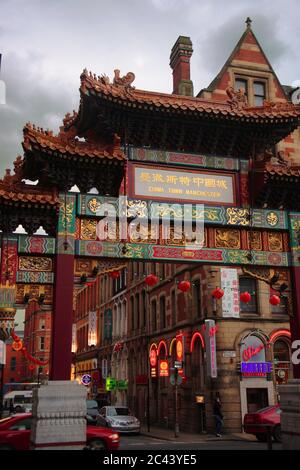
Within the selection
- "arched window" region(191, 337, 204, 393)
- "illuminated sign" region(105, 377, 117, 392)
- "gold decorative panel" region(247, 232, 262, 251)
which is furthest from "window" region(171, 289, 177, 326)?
"gold decorative panel" region(247, 232, 262, 251)

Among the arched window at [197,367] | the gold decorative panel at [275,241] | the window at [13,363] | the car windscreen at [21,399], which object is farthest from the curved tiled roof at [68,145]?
the window at [13,363]

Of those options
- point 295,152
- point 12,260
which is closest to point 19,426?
point 12,260

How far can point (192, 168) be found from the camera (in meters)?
16.2

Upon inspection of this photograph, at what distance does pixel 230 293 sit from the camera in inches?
1090

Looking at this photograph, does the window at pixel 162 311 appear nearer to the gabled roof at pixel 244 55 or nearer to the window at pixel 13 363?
the gabled roof at pixel 244 55

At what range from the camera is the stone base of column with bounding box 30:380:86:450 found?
12430 millimetres

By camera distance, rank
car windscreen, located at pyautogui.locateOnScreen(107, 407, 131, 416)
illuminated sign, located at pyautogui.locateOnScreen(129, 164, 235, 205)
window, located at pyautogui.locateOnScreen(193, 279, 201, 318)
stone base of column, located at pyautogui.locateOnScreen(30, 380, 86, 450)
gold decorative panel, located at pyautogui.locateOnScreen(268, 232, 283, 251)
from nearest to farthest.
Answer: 1. stone base of column, located at pyautogui.locateOnScreen(30, 380, 86, 450)
2. illuminated sign, located at pyautogui.locateOnScreen(129, 164, 235, 205)
3. gold decorative panel, located at pyautogui.locateOnScreen(268, 232, 283, 251)
4. car windscreen, located at pyautogui.locateOnScreen(107, 407, 131, 416)
5. window, located at pyautogui.locateOnScreen(193, 279, 201, 318)

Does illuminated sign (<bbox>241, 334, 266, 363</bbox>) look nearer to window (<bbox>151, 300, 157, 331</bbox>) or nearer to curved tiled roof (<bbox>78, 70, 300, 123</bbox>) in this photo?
window (<bbox>151, 300, 157, 331</bbox>)

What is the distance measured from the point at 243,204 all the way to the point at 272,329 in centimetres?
1390

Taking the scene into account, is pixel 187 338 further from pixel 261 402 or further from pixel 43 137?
pixel 43 137

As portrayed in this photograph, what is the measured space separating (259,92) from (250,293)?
40.4 ft

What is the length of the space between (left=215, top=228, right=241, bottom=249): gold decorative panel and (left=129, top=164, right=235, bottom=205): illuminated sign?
88cm

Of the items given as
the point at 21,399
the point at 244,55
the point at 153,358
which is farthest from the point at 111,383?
Answer: the point at 244,55

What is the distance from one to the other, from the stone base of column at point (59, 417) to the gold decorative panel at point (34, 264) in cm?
308
